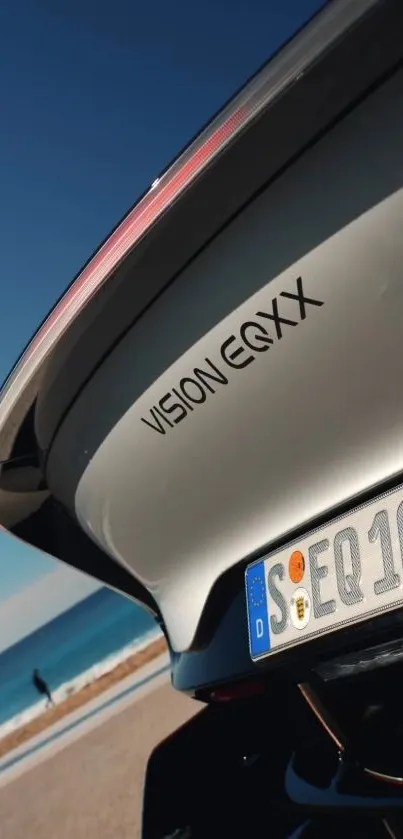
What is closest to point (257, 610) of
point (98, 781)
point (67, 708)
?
point (98, 781)

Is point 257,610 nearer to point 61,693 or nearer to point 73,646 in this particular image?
point 61,693

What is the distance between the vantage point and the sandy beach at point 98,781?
415 centimetres

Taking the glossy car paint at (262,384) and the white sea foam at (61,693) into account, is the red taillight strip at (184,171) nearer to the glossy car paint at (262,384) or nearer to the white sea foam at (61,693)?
the glossy car paint at (262,384)

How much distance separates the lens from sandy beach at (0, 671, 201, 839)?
4.15 meters

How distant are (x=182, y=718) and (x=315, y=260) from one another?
420 centimetres

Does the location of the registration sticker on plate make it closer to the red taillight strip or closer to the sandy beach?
the red taillight strip

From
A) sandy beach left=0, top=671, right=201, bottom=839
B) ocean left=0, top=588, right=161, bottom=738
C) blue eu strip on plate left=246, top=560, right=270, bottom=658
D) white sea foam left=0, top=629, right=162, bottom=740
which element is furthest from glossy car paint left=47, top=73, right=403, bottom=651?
ocean left=0, top=588, right=161, bottom=738

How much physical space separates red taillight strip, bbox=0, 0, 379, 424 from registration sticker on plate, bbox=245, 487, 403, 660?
69 centimetres

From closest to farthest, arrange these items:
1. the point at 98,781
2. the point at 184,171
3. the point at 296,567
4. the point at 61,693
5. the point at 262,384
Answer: the point at 184,171, the point at 262,384, the point at 296,567, the point at 98,781, the point at 61,693

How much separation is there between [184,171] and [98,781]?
4097mm

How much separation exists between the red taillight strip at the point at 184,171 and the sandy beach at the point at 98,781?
111 inches

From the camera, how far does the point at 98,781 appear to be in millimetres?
4664

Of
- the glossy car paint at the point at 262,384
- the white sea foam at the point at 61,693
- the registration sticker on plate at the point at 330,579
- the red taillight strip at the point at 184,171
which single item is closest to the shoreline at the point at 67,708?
the white sea foam at the point at 61,693

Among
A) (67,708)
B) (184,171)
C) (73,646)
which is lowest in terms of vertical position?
(73,646)
